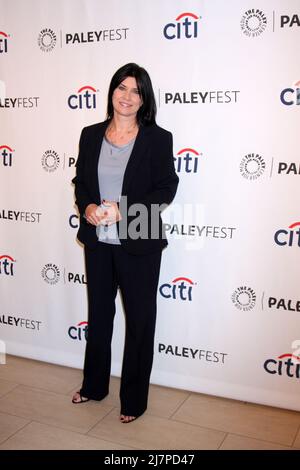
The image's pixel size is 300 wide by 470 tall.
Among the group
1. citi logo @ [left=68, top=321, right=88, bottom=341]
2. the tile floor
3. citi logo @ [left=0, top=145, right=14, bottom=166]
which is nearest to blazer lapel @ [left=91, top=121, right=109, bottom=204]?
citi logo @ [left=0, top=145, right=14, bottom=166]

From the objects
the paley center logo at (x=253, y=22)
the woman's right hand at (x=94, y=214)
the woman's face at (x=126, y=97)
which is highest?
the paley center logo at (x=253, y=22)

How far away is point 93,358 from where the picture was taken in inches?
105

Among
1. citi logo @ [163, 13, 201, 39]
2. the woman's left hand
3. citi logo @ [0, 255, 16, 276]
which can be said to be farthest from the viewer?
citi logo @ [0, 255, 16, 276]

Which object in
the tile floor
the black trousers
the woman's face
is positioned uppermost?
the woman's face

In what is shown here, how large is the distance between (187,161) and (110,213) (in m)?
0.59

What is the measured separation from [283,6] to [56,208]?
1.64 meters

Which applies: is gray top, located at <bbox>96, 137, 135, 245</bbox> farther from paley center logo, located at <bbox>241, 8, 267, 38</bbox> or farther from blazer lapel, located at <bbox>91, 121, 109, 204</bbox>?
paley center logo, located at <bbox>241, 8, 267, 38</bbox>

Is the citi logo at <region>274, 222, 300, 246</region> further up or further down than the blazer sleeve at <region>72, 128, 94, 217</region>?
further down

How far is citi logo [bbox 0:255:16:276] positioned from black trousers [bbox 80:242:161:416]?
0.87m

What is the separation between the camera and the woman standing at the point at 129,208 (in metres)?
2.35

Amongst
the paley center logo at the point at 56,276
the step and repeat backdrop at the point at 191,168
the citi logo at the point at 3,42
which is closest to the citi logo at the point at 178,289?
the step and repeat backdrop at the point at 191,168

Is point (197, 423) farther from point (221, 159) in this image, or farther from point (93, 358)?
point (221, 159)

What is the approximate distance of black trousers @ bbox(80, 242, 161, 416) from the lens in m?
2.41

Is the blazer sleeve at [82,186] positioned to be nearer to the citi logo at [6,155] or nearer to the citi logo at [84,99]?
the citi logo at [84,99]
